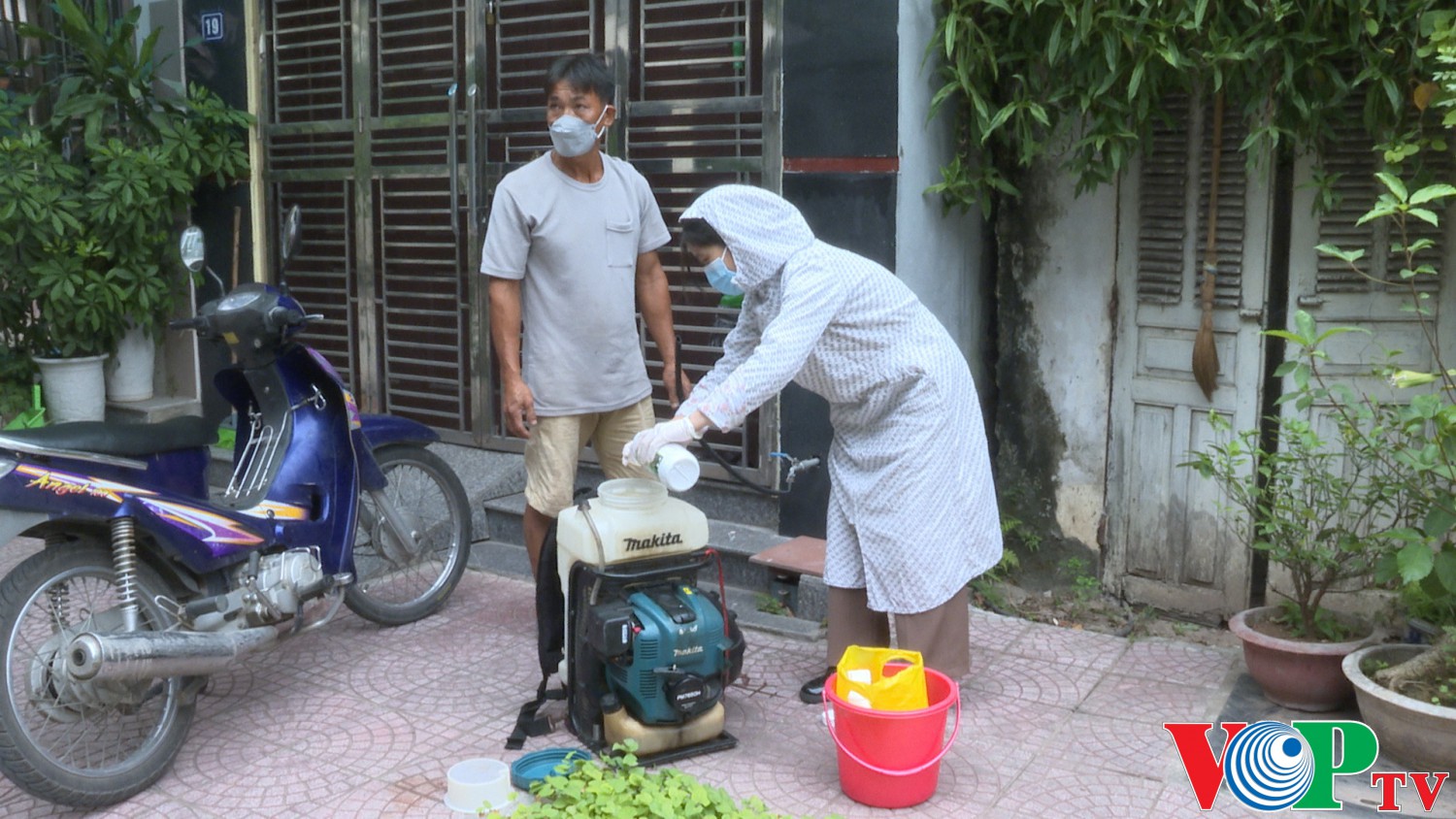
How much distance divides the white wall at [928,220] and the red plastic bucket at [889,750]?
6.34ft

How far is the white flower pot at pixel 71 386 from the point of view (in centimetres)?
687

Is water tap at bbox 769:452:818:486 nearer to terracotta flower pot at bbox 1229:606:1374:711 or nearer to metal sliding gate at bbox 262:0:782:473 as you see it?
metal sliding gate at bbox 262:0:782:473

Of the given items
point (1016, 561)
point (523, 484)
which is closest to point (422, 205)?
point (523, 484)

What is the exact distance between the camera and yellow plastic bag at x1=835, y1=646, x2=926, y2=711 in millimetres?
3502

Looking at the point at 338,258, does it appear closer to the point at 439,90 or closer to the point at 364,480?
the point at 439,90

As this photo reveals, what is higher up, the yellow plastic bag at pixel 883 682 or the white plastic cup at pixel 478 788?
the yellow plastic bag at pixel 883 682

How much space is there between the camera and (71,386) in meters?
6.92

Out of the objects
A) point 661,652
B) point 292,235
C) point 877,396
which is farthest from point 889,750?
point 292,235

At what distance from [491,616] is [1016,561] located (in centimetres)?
210

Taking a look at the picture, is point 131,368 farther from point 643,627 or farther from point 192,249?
point 643,627

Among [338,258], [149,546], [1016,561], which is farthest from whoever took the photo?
[338,258]

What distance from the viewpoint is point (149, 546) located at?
12.6ft

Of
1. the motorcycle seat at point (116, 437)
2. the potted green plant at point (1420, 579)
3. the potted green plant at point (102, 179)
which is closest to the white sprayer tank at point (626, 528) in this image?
the motorcycle seat at point (116, 437)

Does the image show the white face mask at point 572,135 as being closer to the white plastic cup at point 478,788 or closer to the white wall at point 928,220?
the white wall at point 928,220
